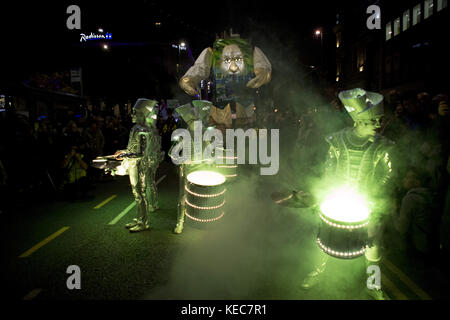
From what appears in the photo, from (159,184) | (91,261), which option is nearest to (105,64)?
(159,184)

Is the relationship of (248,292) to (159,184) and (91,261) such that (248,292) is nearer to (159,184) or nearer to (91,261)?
(91,261)

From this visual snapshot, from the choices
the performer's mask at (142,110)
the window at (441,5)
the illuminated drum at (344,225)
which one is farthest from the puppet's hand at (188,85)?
the window at (441,5)

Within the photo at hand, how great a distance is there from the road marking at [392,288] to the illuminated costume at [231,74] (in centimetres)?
419

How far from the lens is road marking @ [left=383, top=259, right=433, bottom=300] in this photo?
3.16m

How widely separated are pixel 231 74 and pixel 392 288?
192 inches

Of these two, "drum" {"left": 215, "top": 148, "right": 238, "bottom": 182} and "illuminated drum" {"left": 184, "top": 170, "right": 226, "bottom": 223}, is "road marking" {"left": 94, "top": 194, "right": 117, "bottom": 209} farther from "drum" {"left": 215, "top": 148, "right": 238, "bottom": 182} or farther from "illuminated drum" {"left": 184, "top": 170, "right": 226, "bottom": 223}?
"illuminated drum" {"left": 184, "top": 170, "right": 226, "bottom": 223}

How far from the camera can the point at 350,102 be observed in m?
2.94

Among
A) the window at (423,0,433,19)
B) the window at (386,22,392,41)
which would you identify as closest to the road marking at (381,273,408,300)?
the window at (423,0,433,19)

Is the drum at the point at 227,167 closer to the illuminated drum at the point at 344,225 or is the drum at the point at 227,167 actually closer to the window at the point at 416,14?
the illuminated drum at the point at 344,225

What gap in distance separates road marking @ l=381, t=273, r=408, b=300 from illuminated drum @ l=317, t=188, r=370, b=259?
0.87 metres

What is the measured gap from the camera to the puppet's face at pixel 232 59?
6074 mm

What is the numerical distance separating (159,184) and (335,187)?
668 centimetres

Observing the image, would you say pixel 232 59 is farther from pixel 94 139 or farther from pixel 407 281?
pixel 94 139

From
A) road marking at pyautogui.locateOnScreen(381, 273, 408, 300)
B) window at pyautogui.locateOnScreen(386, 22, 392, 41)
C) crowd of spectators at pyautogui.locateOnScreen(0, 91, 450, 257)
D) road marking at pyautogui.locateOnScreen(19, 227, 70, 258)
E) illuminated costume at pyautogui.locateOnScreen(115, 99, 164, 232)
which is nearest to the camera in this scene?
road marking at pyautogui.locateOnScreen(381, 273, 408, 300)
